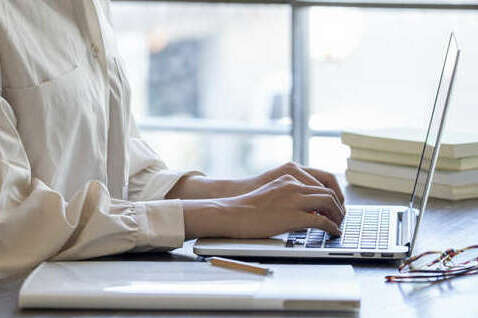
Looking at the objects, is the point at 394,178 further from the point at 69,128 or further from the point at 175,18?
the point at 175,18

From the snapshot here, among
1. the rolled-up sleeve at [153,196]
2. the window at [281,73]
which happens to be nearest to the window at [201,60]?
the window at [281,73]

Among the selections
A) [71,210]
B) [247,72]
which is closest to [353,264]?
[71,210]

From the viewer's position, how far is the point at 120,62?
64.8 inches

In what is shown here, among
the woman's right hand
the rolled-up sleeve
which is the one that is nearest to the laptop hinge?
the woman's right hand

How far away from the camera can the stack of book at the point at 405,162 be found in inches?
67.4

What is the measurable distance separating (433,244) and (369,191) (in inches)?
16.5

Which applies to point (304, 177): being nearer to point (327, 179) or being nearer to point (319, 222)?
point (327, 179)

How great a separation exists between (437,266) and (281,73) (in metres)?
6.89

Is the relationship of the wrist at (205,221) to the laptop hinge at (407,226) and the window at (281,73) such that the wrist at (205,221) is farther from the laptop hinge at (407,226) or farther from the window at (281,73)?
the window at (281,73)

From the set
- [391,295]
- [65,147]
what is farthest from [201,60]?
[391,295]

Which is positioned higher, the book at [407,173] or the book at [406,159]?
the book at [406,159]

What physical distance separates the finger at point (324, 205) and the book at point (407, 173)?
0.40 metres

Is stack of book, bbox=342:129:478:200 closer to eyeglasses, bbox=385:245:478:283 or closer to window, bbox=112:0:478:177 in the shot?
window, bbox=112:0:478:177

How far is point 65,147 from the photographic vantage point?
1391mm
